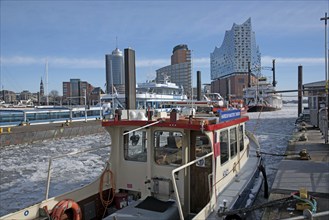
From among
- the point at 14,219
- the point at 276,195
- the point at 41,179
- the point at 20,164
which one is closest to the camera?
the point at 14,219

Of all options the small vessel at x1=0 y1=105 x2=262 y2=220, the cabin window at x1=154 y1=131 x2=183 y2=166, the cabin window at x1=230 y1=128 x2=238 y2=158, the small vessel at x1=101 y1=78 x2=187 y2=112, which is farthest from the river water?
the small vessel at x1=101 y1=78 x2=187 y2=112

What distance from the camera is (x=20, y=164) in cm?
1573

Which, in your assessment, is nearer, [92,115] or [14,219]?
[14,219]

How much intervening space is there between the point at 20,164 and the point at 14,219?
11602mm

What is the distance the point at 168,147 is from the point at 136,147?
2.93 ft

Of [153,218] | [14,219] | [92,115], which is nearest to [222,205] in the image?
[153,218]

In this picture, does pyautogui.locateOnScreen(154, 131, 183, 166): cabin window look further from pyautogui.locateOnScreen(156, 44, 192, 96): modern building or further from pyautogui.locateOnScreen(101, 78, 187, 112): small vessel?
pyautogui.locateOnScreen(101, 78, 187, 112): small vessel

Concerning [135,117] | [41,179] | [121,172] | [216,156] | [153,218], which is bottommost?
[41,179]

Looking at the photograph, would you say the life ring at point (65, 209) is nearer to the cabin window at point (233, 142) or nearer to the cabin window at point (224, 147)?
the cabin window at point (224, 147)

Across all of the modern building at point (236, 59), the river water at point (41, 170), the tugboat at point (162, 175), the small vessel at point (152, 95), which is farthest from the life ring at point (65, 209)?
the modern building at point (236, 59)

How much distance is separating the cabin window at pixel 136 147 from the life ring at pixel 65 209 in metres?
1.73

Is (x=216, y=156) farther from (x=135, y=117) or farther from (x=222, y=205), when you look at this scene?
(x=135, y=117)

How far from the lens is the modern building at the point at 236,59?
97500mm

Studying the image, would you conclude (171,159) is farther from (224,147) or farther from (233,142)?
(233,142)
